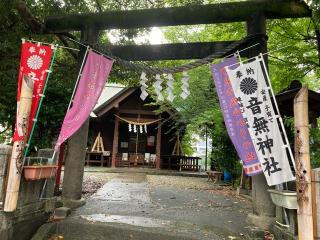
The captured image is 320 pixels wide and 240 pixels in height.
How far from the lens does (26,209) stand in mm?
5723

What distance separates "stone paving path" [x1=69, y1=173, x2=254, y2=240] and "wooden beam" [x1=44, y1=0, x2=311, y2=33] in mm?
4819

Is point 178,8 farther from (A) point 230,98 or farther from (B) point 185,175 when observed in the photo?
(B) point 185,175

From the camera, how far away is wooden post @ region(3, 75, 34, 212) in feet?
16.5

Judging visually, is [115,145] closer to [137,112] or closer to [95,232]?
[137,112]

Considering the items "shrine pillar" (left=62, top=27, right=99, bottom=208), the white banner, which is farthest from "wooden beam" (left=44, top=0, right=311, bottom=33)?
the white banner

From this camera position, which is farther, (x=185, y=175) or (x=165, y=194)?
(x=185, y=175)

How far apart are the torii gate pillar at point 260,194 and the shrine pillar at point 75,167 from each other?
4.10m

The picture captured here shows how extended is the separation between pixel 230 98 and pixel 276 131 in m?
1.15

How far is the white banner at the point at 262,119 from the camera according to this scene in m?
5.59

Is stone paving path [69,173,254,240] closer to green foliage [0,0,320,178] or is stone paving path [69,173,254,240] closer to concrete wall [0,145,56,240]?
concrete wall [0,145,56,240]

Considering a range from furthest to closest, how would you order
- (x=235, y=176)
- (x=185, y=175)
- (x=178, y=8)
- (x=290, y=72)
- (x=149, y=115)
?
(x=149, y=115), (x=185, y=175), (x=235, y=176), (x=290, y=72), (x=178, y=8)

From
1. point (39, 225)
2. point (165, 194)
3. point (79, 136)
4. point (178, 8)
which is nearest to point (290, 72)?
point (178, 8)

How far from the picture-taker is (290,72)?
10555mm

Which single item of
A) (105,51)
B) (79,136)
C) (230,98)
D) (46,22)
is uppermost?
(46,22)
